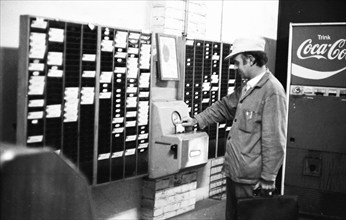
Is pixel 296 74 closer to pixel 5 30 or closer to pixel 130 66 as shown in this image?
pixel 130 66

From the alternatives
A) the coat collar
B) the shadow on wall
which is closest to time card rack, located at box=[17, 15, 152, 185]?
the shadow on wall

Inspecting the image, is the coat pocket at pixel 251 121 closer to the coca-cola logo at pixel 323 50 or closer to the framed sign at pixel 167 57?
the framed sign at pixel 167 57

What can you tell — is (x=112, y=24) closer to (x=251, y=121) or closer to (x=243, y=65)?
(x=243, y=65)

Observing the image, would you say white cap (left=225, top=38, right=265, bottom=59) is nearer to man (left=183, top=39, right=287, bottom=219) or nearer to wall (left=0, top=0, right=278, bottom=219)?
man (left=183, top=39, right=287, bottom=219)

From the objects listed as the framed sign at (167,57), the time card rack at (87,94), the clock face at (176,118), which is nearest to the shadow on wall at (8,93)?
the time card rack at (87,94)

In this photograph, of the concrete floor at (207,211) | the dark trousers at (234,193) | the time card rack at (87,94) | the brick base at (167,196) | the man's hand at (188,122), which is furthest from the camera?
the concrete floor at (207,211)

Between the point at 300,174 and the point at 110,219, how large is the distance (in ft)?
8.25

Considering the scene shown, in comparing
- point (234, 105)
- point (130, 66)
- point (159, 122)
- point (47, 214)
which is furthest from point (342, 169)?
point (47, 214)

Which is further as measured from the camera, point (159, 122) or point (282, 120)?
point (159, 122)

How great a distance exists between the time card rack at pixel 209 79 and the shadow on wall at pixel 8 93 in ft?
4.94

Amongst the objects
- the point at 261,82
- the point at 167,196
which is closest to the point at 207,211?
the point at 167,196

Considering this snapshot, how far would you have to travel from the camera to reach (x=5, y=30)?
2.97m

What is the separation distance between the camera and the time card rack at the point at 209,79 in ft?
13.7

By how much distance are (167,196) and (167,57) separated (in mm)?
1122
